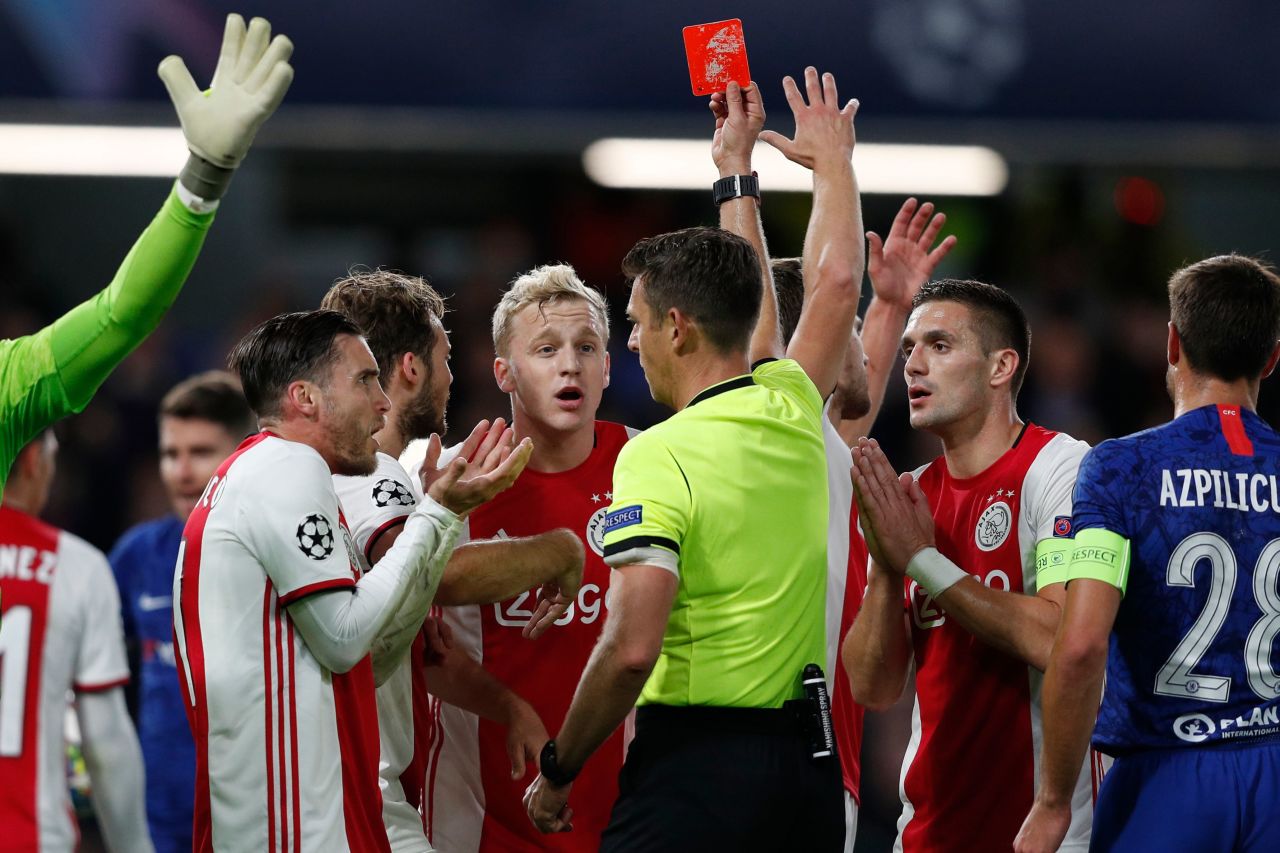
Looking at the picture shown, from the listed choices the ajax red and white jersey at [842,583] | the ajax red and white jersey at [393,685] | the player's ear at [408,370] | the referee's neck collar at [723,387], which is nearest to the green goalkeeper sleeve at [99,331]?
the ajax red and white jersey at [393,685]

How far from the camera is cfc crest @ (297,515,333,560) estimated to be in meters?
3.84

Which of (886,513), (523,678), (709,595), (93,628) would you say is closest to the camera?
(709,595)

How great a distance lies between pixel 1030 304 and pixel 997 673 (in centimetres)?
788

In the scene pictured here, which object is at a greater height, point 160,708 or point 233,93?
point 233,93

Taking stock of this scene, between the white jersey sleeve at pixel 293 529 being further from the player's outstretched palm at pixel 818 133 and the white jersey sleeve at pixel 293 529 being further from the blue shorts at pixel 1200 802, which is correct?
the blue shorts at pixel 1200 802

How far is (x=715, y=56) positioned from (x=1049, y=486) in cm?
179

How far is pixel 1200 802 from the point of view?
13.4 feet

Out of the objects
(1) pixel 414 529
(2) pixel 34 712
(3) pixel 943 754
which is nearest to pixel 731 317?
(1) pixel 414 529

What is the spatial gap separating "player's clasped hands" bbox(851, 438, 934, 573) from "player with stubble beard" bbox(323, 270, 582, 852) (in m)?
0.86

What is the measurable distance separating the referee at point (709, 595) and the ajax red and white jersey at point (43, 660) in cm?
257

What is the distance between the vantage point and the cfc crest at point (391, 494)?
452cm

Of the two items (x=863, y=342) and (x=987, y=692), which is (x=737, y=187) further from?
(x=987, y=692)

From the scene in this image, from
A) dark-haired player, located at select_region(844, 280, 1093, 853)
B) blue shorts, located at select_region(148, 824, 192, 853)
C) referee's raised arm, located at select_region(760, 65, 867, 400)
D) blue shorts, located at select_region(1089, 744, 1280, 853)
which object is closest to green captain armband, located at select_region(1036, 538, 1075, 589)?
dark-haired player, located at select_region(844, 280, 1093, 853)

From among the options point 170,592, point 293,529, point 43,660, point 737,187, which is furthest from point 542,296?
point 170,592
